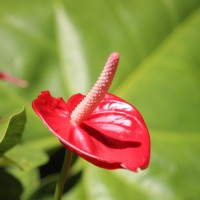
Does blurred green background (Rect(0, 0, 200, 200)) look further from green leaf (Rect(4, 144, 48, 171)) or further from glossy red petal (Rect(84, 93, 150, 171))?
glossy red petal (Rect(84, 93, 150, 171))

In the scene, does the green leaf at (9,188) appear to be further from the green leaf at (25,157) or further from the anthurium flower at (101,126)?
the anthurium flower at (101,126)

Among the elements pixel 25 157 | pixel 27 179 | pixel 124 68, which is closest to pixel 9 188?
pixel 25 157

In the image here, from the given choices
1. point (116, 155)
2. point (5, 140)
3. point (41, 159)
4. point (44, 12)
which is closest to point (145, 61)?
point (44, 12)

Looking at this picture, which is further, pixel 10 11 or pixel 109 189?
pixel 10 11

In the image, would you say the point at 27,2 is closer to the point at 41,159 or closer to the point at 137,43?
the point at 137,43

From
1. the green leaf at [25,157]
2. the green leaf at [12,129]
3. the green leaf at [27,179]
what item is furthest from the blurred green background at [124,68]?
the green leaf at [12,129]

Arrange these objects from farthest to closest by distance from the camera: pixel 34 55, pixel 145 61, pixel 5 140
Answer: pixel 145 61
pixel 34 55
pixel 5 140

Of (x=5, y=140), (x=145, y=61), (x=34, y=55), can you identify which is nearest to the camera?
(x=5, y=140)
